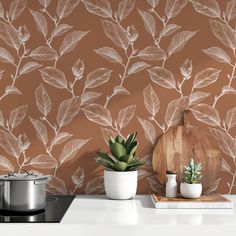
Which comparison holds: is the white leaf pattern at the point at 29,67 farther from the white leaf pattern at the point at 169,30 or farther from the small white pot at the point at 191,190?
the small white pot at the point at 191,190

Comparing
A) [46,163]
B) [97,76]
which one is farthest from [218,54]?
[46,163]

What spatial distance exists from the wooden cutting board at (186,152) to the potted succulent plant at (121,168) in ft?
0.48

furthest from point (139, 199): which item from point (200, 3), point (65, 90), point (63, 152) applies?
point (200, 3)

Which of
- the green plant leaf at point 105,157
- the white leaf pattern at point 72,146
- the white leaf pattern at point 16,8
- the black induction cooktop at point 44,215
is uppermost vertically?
the white leaf pattern at point 16,8

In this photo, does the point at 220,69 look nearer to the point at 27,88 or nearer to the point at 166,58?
the point at 166,58

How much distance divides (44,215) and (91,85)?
730 mm

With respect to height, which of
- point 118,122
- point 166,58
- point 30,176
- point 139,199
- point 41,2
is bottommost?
point 139,199

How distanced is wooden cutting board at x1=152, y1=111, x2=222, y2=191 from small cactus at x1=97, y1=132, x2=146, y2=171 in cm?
14

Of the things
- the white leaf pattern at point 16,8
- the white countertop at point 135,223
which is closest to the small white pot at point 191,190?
the white countertop at point 135,223

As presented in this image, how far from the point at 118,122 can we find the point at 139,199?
1.27ft

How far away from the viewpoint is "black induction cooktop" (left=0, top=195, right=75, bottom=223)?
5.04 feet

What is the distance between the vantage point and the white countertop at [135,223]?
1.46m

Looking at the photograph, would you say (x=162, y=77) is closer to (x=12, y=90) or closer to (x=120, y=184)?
(x=120, y=184)

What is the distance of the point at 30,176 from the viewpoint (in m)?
1.68
